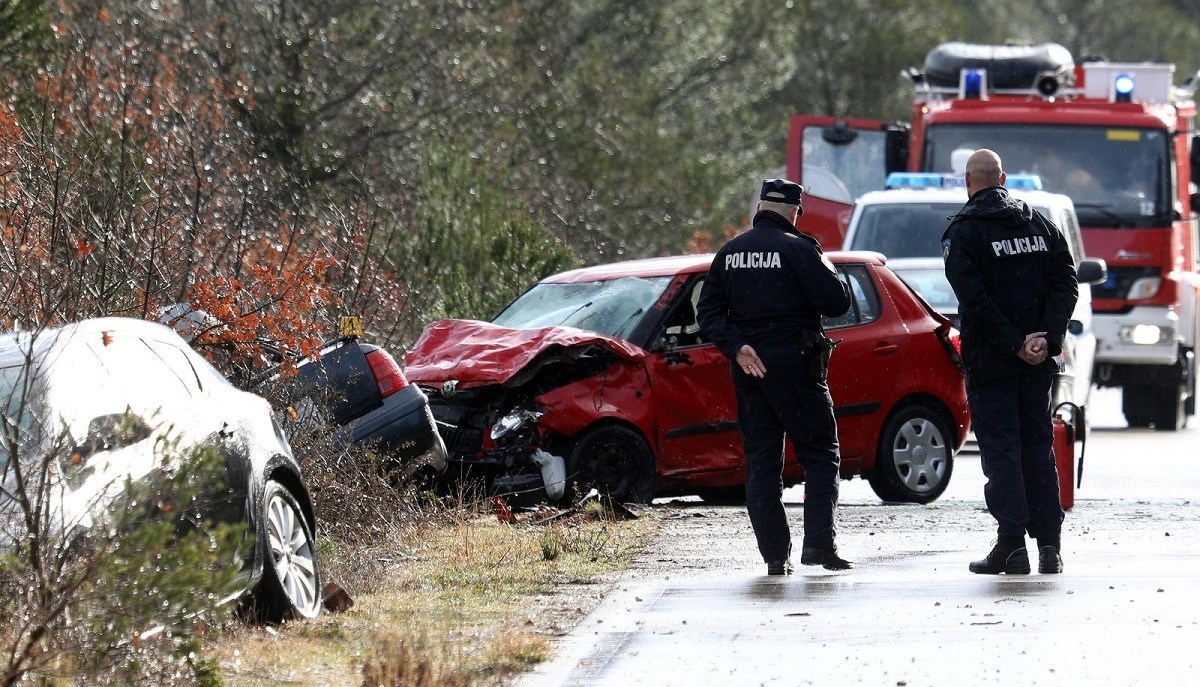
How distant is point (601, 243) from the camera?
26.9 meters

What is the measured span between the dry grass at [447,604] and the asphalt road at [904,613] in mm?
168

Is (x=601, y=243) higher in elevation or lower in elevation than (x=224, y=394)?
higher

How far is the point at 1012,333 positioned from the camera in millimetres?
8953

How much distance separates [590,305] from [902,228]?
5.38 meters

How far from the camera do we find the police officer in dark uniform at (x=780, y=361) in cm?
910

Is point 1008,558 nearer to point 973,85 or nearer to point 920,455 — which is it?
point 920,455

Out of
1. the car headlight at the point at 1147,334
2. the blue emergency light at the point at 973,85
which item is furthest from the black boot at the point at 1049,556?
the blue emergency light at the point at 973,85

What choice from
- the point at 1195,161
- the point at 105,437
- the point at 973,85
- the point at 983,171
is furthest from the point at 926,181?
the point at 105,437

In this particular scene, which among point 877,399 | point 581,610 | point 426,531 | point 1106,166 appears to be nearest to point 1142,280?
point 1106,166

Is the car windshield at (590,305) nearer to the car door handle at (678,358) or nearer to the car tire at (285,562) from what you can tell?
the car door handle at (678,358)

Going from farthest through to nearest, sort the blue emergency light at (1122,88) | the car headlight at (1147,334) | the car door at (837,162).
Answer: the blue emergency light at (1122,88), the car headlight at (1147,334), the car door at (837,162)

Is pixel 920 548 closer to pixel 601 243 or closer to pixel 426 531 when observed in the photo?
pixel 426 531

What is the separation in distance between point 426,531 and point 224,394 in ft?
8.98

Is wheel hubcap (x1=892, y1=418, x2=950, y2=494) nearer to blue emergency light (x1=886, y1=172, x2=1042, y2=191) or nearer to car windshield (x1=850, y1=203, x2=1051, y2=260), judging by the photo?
car windshield (x1=850, y1=203, x2=1051, y2=260)
